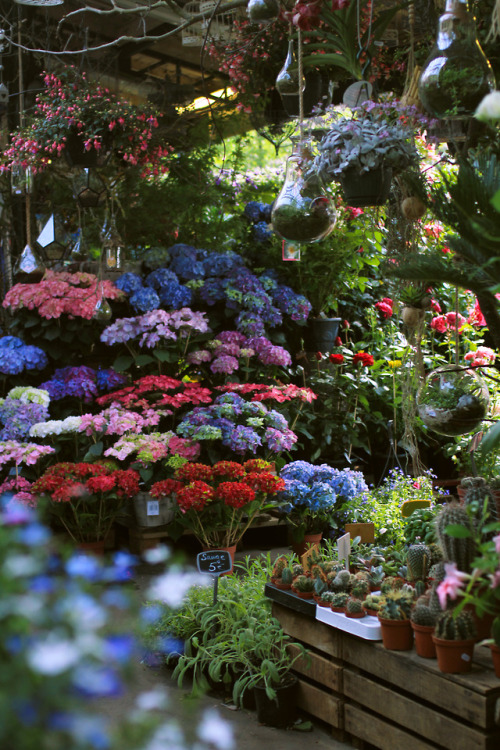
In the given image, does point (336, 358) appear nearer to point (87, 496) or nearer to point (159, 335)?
point (159, 335)

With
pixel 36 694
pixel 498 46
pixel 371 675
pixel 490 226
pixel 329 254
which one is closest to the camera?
pixel 36 694

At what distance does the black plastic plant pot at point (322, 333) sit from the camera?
216 inches

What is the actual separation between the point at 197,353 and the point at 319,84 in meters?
1.79

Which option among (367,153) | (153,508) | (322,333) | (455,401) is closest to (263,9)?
(367,153)

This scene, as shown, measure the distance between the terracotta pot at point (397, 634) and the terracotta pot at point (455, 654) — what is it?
0.19 m

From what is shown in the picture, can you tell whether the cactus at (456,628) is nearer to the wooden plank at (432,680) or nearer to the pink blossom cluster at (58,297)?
the wooden plank at (432,680)

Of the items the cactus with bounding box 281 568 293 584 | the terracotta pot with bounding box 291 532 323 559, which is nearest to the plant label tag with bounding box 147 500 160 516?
the terracotta pot with bounding box 291 532 323 559

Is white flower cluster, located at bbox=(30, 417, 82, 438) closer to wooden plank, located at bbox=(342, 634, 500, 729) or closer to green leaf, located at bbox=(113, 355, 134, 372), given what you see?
green leaf, located at bbox=(113, 355, 134, 372)

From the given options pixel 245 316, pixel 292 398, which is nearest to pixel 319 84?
pixel 245 316

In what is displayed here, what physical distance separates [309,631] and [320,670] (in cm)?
14

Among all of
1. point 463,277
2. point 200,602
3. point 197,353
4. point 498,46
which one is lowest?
point 200,602

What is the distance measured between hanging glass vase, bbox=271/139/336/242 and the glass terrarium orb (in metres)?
0.67

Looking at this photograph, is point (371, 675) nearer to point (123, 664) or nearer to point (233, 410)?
point (123, 664)

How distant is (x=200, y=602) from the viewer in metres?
3.05
